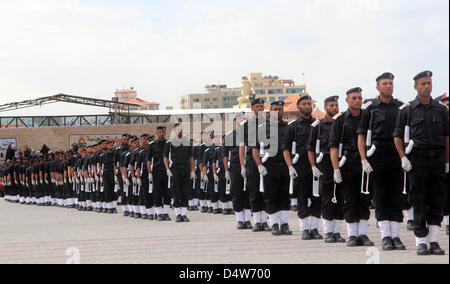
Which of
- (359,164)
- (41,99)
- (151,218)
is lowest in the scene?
(151,218)

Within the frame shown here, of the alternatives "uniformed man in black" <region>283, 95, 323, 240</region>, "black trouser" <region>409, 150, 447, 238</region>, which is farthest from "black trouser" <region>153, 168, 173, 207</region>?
"black trouser" <region>409, 150, 447, 238</region>

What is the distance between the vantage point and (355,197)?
39.8 ft

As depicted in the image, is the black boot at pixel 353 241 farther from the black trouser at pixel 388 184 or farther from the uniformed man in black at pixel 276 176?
the uniformed man in black at pixel 276 176

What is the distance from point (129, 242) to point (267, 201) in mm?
2373

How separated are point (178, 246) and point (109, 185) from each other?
41.6 feet

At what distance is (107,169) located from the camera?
25.7m

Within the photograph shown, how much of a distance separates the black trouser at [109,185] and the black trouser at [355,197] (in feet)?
47.0

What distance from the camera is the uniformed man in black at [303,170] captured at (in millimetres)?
13602

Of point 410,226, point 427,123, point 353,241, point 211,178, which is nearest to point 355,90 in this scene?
point 353,241

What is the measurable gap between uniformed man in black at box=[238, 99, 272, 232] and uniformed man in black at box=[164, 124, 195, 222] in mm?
3736

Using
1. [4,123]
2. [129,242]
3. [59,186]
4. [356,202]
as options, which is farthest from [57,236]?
[4,123]

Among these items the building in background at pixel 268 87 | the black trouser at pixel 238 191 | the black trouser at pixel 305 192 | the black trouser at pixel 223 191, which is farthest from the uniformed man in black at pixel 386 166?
the building in background at pixel 268 87

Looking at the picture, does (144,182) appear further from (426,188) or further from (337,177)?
(426,188)

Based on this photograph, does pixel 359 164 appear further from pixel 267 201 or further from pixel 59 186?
pixel 59 186
